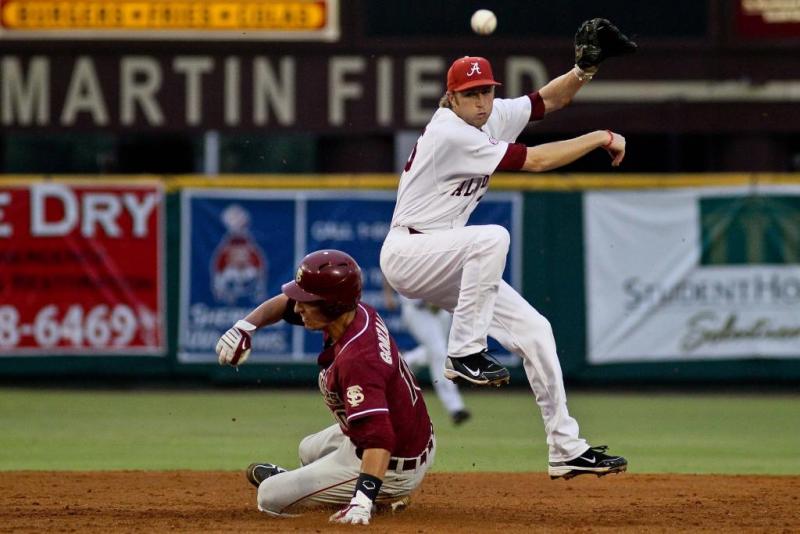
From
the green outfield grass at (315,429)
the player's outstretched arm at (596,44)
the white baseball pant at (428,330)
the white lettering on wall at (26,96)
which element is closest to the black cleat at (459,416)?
the green outfield grass at (315,429)

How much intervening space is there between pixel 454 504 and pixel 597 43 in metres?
2.26

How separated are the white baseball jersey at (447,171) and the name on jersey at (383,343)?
0.61 metres

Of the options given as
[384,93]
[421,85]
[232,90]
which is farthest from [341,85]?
[232,90]

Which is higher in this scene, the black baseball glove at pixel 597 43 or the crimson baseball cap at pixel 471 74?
the black baseball glove at pixel 597 43

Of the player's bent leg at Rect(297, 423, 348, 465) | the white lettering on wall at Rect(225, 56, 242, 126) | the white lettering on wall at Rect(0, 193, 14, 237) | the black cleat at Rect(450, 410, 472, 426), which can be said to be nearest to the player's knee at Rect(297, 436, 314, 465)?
the player's bent leg at Rect(297, 423, 348, 465)

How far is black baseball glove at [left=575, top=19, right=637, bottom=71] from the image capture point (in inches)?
258

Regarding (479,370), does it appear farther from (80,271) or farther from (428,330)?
(80,271)

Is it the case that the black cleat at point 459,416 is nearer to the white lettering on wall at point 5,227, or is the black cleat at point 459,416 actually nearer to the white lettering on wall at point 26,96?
the white lettering on wall at point 26,96

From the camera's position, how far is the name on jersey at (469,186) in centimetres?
645

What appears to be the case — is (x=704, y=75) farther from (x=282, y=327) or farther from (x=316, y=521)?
(x=316, y=521)

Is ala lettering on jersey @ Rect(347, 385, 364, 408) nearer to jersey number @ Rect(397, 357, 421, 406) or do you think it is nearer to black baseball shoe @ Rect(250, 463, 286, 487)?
jersey number @ Rect(397, 357, 421, 406)

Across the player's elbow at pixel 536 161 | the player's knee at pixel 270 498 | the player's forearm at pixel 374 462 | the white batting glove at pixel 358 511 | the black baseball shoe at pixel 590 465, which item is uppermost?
the player's elbow at pixel 536 161

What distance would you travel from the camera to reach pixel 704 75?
12844mm

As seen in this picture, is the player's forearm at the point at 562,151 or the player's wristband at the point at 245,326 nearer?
the player's forearm at the point at 562,151
